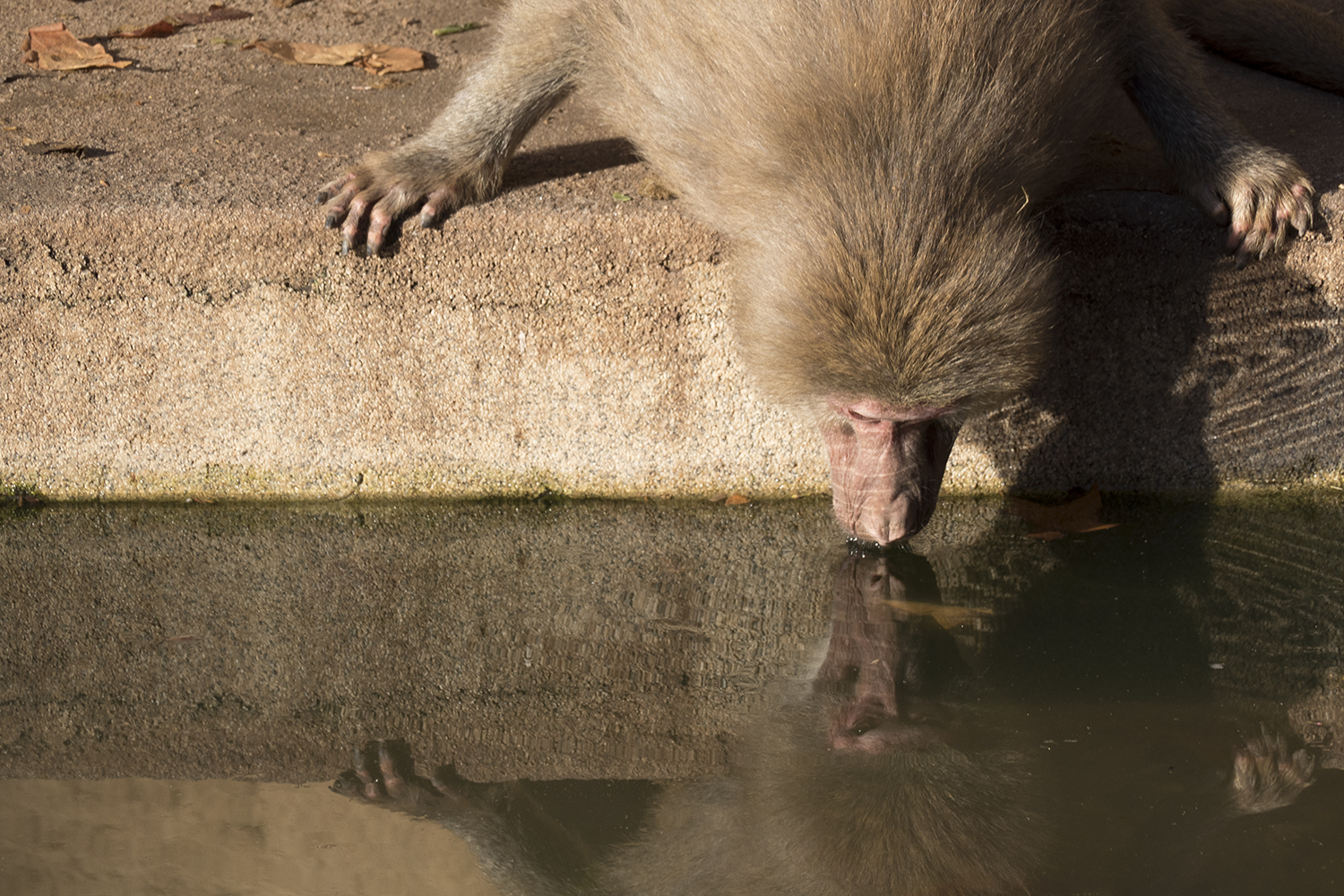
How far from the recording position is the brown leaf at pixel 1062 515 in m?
3.52

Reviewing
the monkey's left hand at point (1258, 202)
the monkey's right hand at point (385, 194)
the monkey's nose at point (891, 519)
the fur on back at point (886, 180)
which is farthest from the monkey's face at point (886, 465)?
the monkey's right hand at point (385, 194)

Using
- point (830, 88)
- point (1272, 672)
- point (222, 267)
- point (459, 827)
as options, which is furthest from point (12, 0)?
point (1272, 672)

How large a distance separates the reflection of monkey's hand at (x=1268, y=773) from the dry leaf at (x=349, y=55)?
3.92 m

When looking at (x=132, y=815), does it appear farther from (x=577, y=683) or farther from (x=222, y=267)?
(x=222, y=267)

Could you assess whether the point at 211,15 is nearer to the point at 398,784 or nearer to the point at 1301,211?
the point at 398,784

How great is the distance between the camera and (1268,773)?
2.51 metres

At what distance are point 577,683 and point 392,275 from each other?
4.63 ft

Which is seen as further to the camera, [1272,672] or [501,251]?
[501,251]

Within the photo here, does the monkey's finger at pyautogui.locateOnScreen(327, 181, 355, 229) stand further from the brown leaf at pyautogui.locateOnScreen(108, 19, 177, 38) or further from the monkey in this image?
the brown leaf at pyautogui.locateOnScreen(108, 19, 177, 38)

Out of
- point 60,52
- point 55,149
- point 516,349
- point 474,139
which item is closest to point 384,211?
point 474,139

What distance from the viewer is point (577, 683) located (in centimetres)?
290

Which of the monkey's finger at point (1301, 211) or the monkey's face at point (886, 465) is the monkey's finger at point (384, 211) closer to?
the monkey's face at point (886, 465)

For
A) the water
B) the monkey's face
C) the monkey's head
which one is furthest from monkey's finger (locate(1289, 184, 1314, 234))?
the monkey's face

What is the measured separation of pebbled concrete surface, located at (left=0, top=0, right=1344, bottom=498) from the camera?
11.4ft
